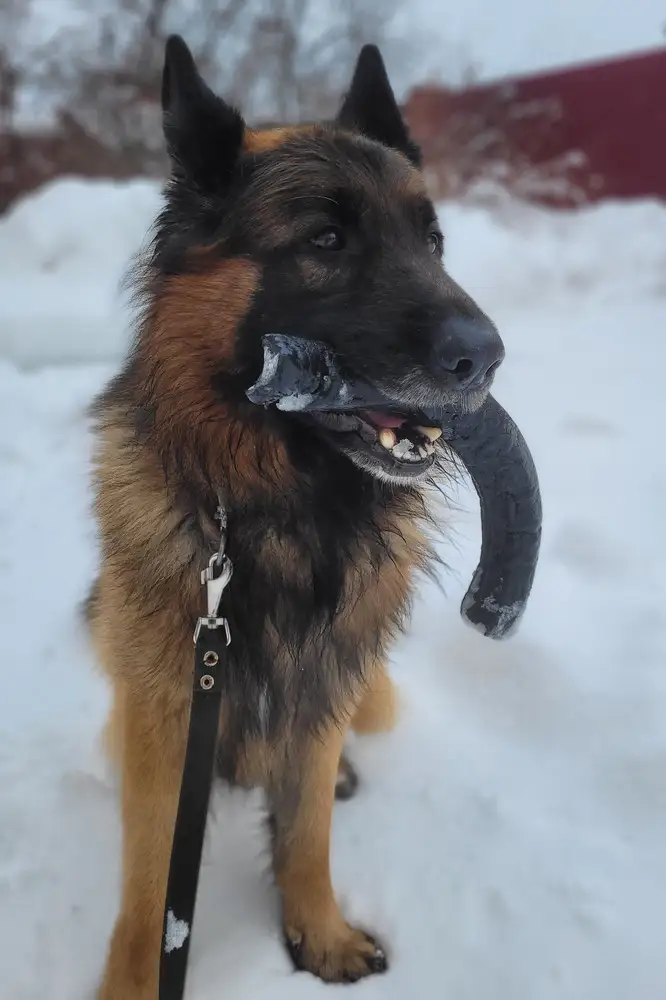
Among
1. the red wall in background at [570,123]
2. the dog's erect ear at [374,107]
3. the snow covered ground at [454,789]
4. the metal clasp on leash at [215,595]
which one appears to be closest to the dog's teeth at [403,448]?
the metal clasp on leash at [215,595]

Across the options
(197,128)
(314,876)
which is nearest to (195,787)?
(314,876)

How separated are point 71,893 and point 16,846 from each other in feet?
0.81

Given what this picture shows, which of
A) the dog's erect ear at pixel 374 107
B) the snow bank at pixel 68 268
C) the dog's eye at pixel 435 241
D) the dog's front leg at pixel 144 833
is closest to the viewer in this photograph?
the dog's front leg at pixel 144 833

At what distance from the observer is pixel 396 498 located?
75.9 inches

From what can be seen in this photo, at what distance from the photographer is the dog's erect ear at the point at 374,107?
2.12 metres

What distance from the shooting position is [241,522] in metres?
1.79

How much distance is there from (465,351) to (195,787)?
102 cm

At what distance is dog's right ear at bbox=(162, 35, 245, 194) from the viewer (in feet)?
5.53

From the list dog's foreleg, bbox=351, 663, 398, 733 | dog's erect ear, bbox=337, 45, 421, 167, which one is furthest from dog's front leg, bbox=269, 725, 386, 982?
dog's erect ear, bbox=337, 45, 421, 167

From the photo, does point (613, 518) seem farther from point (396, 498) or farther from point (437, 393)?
point (437, 393)

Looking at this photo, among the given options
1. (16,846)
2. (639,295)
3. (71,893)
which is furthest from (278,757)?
(639,295)

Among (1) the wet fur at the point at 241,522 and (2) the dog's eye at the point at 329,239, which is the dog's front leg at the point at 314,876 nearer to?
(1) the wet fur at the point at 241,522

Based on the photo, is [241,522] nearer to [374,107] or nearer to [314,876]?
[314,876]

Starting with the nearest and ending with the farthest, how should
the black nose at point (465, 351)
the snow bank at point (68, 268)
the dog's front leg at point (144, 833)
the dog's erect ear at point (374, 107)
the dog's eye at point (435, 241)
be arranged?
the black nose at point (465, 351) < the dog's front leg at point (144, 833) < the dog's eye at point (435, 241) < the dog's erect ear at point (374, 107) < the snow bank at point (68, 268)
